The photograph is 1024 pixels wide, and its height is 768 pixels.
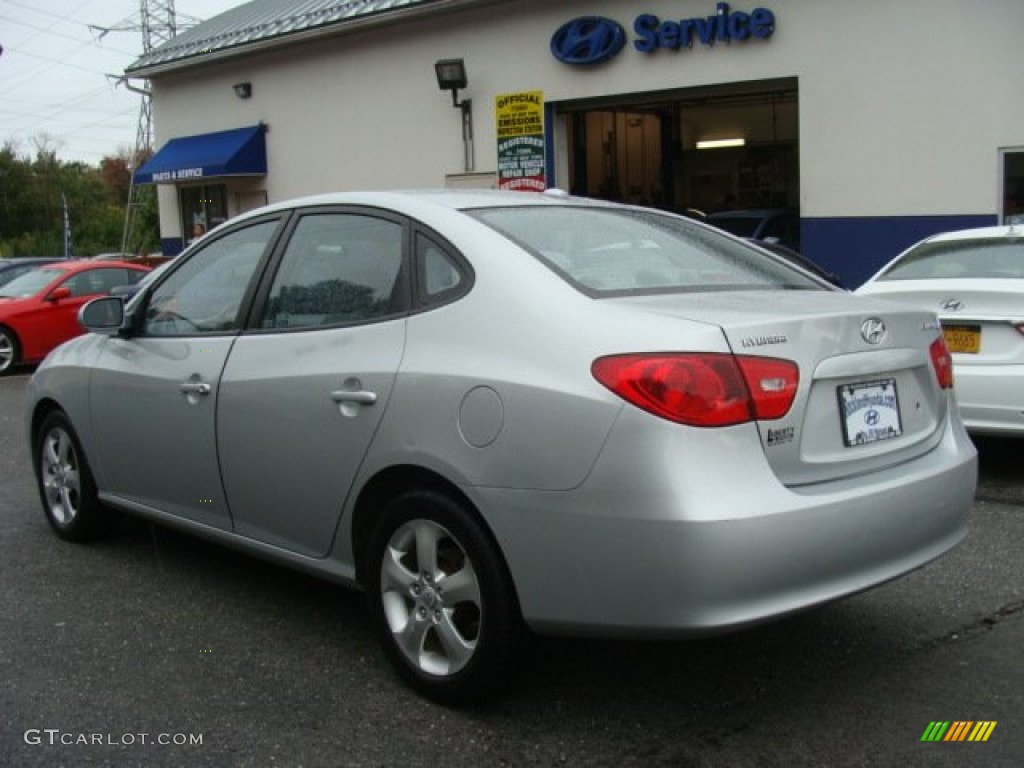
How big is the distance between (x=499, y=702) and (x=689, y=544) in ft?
3.13

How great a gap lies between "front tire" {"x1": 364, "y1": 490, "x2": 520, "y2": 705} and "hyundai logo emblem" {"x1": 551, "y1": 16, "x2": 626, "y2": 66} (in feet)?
39.6

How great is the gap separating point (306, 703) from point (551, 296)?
151 cm

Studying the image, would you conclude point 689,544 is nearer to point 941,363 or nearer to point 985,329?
point 941,363

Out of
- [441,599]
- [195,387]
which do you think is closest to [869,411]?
[441,599]

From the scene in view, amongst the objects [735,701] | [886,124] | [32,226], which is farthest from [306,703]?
[32,226]

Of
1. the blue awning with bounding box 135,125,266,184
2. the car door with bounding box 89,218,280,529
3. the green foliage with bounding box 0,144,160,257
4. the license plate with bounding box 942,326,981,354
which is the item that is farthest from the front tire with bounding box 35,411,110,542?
the green foliage with bounding box 0,144,160,257

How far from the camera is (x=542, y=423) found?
3.07 meters

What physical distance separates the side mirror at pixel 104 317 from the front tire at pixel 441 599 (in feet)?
6.47

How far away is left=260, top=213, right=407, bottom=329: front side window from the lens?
379 centimetres

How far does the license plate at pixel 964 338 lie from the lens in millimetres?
6164

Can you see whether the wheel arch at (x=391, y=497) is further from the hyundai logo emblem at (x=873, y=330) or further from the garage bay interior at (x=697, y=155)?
the garage bay interior at (x=697, y=155)

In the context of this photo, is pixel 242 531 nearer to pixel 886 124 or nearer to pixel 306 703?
pixel 306 703

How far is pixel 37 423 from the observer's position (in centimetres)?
566

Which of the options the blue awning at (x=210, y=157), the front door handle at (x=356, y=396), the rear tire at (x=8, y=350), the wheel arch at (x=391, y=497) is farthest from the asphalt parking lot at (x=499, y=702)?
the blue awning at (x=210, y=157)
